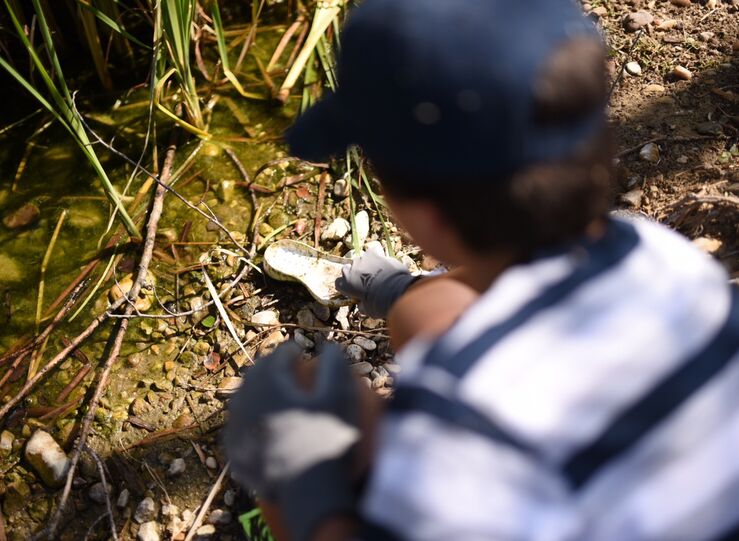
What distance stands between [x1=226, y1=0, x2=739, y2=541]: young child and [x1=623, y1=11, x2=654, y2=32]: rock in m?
1.27

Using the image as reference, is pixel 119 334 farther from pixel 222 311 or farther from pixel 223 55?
pixel 223 55

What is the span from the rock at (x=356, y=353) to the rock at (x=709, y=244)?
27.0 inches

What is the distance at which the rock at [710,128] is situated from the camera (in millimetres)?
A: 1729

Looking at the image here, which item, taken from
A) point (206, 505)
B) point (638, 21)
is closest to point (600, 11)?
point (638, 21)

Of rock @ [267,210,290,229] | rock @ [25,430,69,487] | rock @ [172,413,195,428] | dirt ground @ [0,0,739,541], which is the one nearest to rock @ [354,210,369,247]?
dirt ground @ [0,0,739,541]

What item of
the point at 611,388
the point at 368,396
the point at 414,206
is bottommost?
the point at 368,396

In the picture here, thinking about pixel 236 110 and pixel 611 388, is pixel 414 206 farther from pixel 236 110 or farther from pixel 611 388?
pixel 236 110

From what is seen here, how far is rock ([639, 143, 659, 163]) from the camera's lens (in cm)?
172

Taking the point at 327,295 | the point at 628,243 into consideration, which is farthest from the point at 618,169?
the point at 628,243

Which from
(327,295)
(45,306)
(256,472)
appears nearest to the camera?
(256,472)

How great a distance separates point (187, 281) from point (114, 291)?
0.17 meters

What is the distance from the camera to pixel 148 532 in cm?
145

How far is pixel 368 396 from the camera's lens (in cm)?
106

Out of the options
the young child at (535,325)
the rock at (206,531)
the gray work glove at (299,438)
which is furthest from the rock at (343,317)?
the young child at (535,325)
